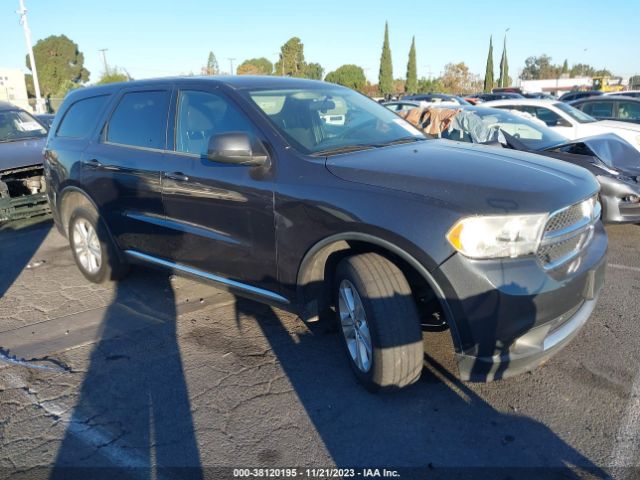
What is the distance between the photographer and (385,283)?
284 cm

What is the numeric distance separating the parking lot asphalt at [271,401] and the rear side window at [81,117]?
1771 mm

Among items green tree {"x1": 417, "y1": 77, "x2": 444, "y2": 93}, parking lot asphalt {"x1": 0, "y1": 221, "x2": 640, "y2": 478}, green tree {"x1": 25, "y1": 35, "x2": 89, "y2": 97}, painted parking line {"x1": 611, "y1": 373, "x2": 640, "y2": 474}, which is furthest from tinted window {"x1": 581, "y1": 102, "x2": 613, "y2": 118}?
green tree {"x1": 25, "y1": 35, "x2": 89, "y2": 97}

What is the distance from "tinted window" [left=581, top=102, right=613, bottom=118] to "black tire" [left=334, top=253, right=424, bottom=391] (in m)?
11.6

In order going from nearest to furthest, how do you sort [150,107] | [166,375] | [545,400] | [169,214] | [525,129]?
[545,400]
[166,375]
[169,214]
[150,107]
[525,129]

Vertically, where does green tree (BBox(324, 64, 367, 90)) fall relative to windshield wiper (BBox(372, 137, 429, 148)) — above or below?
above

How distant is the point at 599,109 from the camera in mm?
12383

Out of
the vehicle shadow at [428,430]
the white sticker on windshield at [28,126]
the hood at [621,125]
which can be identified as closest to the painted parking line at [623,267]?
the vehicle shadow at [428,430]

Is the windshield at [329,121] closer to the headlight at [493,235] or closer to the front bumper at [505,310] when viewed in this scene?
the headlight at [493,235]

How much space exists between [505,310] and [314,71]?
238 feet

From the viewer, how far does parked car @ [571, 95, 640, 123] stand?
1187 centimetres

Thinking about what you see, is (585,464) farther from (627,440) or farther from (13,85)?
(13,85)

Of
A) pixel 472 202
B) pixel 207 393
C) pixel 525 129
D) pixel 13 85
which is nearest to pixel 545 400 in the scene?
pixel 472 202

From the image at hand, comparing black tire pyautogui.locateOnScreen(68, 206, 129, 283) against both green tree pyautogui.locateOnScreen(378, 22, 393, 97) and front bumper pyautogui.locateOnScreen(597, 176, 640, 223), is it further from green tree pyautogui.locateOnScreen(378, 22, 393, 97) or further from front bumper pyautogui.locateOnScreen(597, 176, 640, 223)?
green tree pyautogui.locateOnScreen(378, 22, 393, 97)

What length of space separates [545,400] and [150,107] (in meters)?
3.55
